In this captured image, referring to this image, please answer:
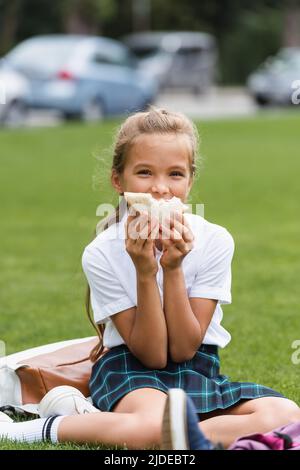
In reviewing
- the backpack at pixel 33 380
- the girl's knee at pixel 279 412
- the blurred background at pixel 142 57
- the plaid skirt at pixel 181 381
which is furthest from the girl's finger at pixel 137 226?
the blurred background at pixel 142 57

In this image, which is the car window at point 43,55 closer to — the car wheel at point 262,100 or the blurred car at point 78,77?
the blurred car at point 78,77

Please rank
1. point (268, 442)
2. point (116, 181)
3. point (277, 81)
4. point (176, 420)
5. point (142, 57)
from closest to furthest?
point (176, 420)
point (268, 442)
point (116, 181)
point (277, 81)
point (142, 57)

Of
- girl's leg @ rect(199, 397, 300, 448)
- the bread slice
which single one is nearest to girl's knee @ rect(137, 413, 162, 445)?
girl's leg @ rect(199, 397, 300, 448)

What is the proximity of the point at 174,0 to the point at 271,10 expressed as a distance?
4.50 m

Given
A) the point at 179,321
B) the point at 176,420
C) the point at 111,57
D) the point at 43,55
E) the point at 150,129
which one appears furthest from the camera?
the point at 111,57

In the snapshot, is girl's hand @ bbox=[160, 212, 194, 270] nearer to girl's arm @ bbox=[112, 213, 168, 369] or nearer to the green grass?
girl's arm @ bbox=[112, 213, 168, 369]

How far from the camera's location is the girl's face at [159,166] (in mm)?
3842

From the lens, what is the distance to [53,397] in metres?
3.91

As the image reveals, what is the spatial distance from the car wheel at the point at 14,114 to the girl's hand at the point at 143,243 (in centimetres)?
1648

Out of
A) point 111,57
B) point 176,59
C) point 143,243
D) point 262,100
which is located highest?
point 176,59

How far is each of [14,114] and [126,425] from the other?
55.4ft

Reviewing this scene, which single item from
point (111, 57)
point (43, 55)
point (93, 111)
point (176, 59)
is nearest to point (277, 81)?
point (176, 59)

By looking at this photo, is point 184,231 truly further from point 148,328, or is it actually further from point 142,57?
point 142,57

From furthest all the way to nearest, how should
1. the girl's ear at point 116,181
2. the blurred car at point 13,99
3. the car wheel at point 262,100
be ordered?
the car wheel at point 262,100 → the blurred car at point 13,99 → the girl's ear at point 116,181
